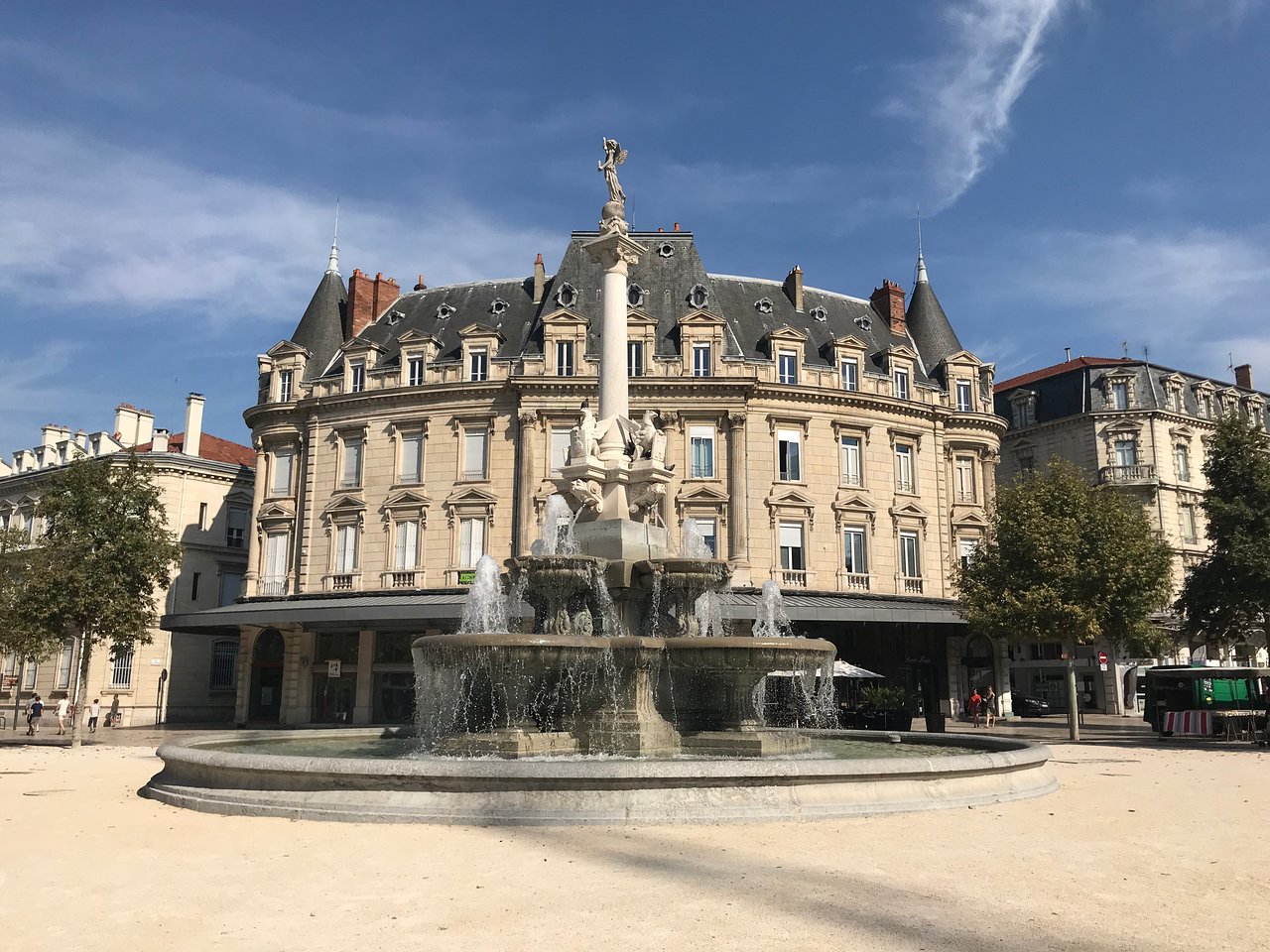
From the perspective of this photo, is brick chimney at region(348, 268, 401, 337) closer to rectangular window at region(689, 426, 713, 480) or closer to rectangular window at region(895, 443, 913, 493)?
rectangular window at region(689, 426, 713, 480)

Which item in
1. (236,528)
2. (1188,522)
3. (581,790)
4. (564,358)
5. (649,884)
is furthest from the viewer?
(1188,522)

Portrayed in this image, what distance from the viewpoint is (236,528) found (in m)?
50.6

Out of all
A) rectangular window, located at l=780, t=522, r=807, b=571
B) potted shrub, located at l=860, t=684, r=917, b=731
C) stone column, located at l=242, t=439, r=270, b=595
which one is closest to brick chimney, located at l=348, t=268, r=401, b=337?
stone column, located at l=242, t=439, r=270, b=595

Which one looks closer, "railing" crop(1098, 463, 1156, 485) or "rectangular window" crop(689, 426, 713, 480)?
"rectangular window" crop(689, 426, 713, 480)

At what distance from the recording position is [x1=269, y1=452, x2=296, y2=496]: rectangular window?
4381 cm

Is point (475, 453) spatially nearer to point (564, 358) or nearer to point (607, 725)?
point (564, 358)

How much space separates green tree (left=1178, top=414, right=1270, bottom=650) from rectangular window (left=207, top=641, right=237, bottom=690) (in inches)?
1576

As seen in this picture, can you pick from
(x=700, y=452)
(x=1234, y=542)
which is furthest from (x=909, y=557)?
(x=1234, y=542)

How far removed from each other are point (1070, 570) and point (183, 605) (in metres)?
38.5

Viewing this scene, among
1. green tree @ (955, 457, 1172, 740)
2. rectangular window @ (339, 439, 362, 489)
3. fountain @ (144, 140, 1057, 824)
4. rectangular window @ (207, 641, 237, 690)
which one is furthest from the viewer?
rectangular window @ (207, 641, 237, 690)

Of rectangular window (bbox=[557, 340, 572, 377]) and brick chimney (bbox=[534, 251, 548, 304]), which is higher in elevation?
brick chimney (bbox=[534, 251, 548, 304])

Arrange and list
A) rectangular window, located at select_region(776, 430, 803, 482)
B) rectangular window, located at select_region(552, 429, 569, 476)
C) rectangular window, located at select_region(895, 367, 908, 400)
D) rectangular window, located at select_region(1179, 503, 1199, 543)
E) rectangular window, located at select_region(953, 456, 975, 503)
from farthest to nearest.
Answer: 1. rectangular window, located at select_region(1179, 503, 1199, 543)
2. rectangular window, located at select_region(953, 456, 975, 503)
3. rectangular window, located at select_region(895, 367, 908, 400)
4. rectangular window, located at select_region(776, 430, 803, 482)
5. rectangular window, located at select_region(552, 429, 569, 476)

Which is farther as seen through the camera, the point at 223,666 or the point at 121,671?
the point at 223,666

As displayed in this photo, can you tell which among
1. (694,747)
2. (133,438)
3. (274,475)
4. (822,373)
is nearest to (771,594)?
(694,747)
